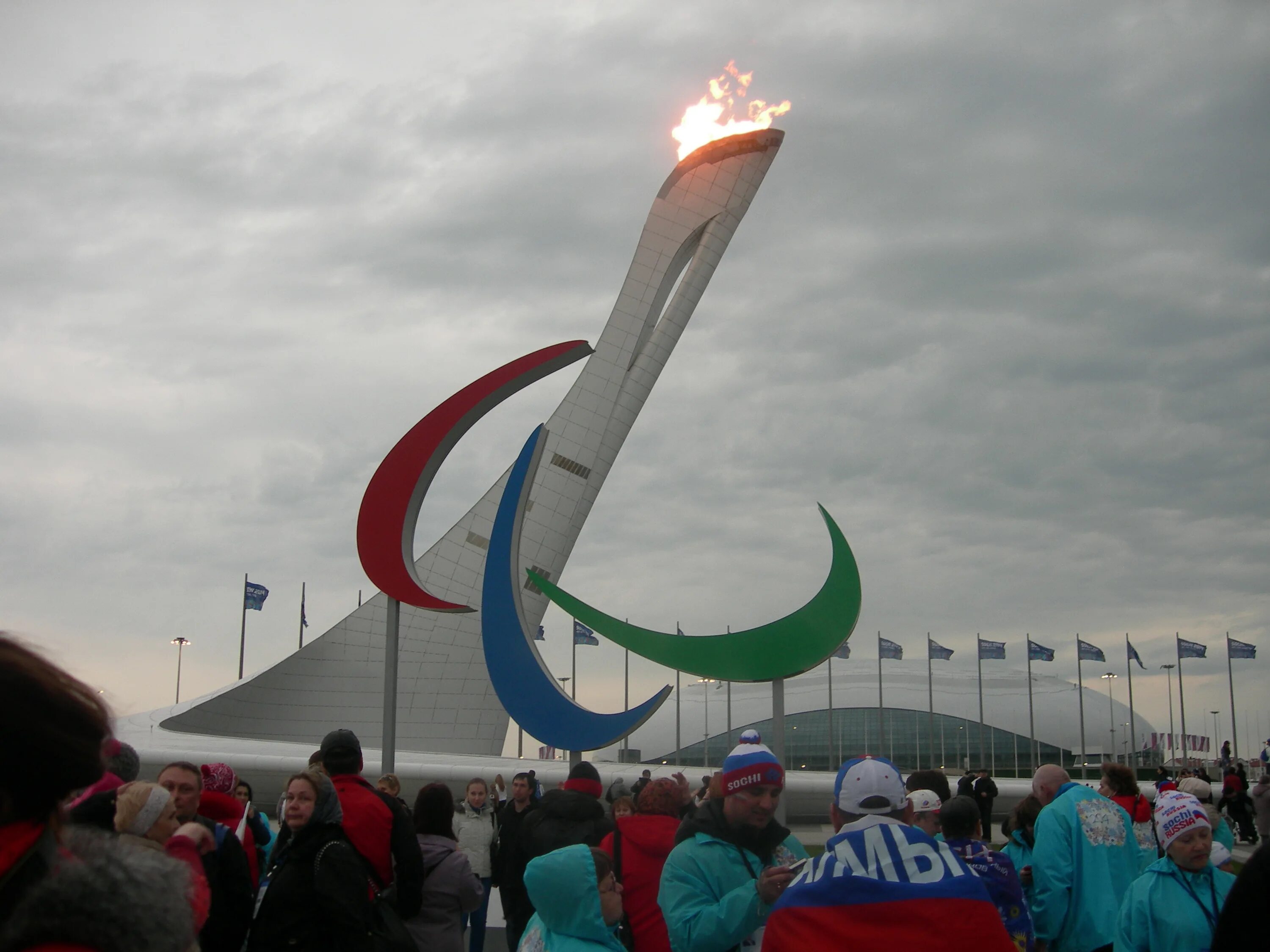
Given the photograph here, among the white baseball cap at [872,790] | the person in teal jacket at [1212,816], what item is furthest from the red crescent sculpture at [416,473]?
the white baseball cap at [872,790]

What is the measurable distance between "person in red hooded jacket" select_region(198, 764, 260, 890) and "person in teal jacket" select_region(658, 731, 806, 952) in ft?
5.21

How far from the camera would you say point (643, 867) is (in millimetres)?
4547

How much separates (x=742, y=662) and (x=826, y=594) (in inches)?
44.3

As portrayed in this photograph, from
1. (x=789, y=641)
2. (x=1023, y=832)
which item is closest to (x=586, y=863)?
(x=1023, y=832)

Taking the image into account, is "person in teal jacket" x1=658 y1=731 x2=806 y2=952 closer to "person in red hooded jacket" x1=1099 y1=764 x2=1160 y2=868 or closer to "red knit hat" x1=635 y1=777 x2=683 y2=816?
"red knit hat" x1=635 y1=777 x2=683 y2=816

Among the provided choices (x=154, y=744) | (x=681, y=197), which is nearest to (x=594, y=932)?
(x=154, y=744)

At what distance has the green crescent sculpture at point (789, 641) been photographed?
38.4ft

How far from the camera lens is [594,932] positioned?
3309 mm

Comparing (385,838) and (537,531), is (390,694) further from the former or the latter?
(537,531)

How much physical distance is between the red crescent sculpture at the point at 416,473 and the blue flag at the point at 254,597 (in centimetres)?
1558

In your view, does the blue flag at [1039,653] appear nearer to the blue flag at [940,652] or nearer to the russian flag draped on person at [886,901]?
the blue flag at [940,652]

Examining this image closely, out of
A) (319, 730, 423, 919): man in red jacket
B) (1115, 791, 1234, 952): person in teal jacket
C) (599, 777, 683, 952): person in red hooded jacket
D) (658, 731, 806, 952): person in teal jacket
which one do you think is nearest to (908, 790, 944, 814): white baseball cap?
(1115, 791, 1234, 952): person in teal jacket

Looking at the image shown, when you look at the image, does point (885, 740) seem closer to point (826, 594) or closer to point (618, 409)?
point (618, 409)

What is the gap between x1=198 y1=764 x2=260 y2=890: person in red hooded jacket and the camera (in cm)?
423
